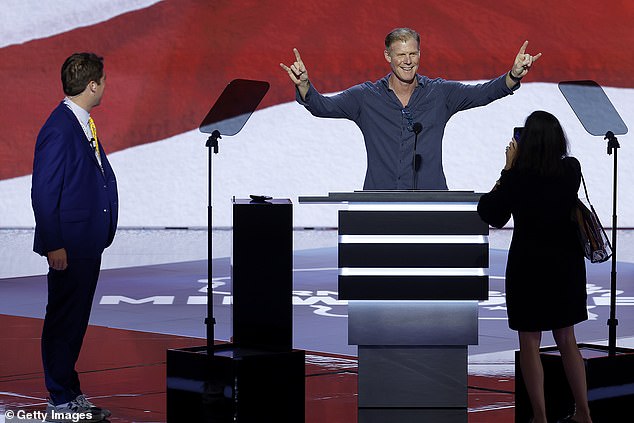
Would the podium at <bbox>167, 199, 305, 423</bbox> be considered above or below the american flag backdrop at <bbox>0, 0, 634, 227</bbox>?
below

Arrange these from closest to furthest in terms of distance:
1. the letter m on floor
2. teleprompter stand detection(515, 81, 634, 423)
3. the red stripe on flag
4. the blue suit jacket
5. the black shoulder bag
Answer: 1. the black shoulder bag
2. teleprompter stand detection(515, 81, 634, 423)
3. the blue suit jacket
4. the letter m on floor
5. the red stripe on flag

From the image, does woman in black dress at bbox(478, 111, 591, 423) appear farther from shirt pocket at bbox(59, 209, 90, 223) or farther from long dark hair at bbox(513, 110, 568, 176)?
shirt pocket at bbox(59, 209, 90, 223)

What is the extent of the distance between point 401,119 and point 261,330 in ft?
3.54

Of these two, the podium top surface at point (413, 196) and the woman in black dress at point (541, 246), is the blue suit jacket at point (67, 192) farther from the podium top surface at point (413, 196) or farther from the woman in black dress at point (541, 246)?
the woman in black dress at point (541, 246)

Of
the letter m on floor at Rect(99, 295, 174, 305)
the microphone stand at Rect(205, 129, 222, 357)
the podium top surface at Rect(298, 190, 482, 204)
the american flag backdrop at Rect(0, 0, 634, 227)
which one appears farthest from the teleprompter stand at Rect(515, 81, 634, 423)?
the american flag backdrop at Rect(0, 0, 634, 227)

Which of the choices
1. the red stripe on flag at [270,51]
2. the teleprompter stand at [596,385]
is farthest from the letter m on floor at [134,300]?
the red stripe on flag at [270,51]

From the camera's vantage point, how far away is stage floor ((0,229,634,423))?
185 inches

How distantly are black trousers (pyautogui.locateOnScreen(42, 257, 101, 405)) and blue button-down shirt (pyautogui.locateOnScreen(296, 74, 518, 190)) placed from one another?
1.15 m

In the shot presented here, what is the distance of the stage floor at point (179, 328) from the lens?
15.4ft

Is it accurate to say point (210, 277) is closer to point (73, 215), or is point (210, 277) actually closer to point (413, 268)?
point (73, 215)

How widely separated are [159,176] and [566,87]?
37.3 ft

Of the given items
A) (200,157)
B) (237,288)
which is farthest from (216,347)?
(200,157)

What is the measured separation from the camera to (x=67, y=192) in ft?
13.4

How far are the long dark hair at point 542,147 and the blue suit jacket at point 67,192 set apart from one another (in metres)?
1.57
